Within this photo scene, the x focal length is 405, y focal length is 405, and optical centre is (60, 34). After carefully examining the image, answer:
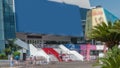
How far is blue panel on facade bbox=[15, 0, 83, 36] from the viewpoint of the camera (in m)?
97.7

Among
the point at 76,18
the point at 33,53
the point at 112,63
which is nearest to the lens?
the point at 112,63

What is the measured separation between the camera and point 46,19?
104625 mm

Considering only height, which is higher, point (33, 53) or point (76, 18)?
point (76, 18)

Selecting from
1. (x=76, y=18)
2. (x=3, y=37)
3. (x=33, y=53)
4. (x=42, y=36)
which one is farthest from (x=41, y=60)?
(x=76, y=18)

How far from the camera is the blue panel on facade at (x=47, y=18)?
9768 centimetres

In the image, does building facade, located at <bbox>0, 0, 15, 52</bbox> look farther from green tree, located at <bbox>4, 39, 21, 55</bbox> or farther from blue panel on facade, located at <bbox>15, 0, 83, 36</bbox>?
green tree, located at <bbox>4, 39, 21, 55</bbox>

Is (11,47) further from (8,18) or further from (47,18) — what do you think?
(47,18)

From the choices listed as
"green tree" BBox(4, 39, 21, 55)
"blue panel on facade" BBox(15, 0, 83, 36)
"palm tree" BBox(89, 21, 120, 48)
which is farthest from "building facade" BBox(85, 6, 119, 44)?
"palm tree" BBox(89, 21, 120, 48)

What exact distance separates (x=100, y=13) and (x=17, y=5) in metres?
29.9

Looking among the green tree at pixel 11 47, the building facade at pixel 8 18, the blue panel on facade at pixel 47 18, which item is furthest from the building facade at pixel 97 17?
the green tree at pixel 11 47

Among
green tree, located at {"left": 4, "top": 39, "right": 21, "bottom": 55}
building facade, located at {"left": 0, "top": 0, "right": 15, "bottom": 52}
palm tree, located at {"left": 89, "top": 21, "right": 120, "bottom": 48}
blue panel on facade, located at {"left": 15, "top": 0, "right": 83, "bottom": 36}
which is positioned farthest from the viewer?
blue panel on facade, located at {"left": 15, "top": 0, "right": 83, "bottom": 36}

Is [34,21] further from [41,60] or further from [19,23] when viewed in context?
[41,60]

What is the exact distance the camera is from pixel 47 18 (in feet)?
345

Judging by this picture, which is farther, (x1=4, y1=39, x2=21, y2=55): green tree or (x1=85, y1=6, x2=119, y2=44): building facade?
(x1=85, y1=6, x2=119, y2=44): building facade
